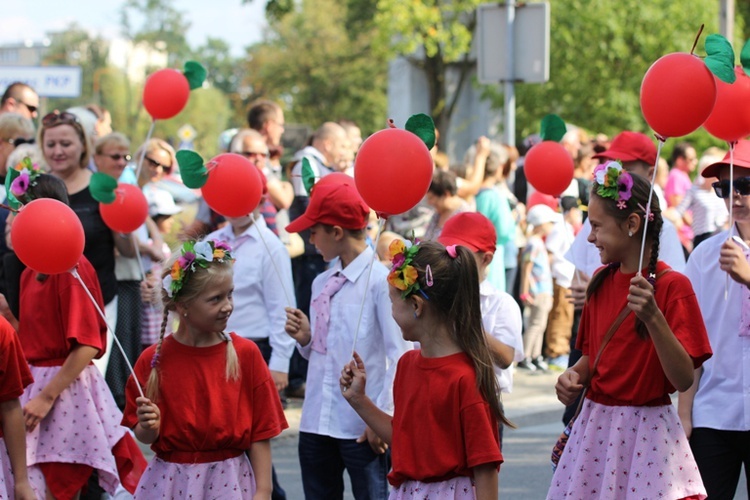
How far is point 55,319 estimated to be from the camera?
5520 millimetres

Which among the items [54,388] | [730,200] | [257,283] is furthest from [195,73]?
[730,200]

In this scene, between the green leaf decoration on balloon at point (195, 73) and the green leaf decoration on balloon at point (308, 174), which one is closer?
the green leaf decoration on balloon at point (308, 174)

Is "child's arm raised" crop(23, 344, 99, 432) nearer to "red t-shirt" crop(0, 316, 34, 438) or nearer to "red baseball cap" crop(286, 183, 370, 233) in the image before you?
"red t-shirt" crop(0, 316, 34, 438)

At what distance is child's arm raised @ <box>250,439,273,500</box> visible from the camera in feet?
14.9

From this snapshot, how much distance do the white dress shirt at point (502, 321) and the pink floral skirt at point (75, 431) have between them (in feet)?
6.15

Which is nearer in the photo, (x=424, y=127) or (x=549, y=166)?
(x=424, y=127)

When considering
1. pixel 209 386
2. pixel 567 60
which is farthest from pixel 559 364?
pixel 567 60

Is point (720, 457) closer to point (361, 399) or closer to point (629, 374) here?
point (629, 374)

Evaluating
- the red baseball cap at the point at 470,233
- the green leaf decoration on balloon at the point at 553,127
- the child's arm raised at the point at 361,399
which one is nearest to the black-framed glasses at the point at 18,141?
the green leaf decoration on balloon at the point at 553,127

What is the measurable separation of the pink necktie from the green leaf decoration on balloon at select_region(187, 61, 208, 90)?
7.10 ft

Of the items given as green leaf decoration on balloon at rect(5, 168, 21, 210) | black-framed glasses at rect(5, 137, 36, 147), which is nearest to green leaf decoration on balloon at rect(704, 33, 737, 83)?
green leaf decoration on balloon at rect(5, 168, 21, 210)

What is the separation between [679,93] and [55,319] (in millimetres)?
2959

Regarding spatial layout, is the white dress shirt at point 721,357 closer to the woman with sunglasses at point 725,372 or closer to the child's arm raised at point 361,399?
the woman with sunglasses at point 725,372

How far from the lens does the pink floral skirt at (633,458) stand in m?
4.34
